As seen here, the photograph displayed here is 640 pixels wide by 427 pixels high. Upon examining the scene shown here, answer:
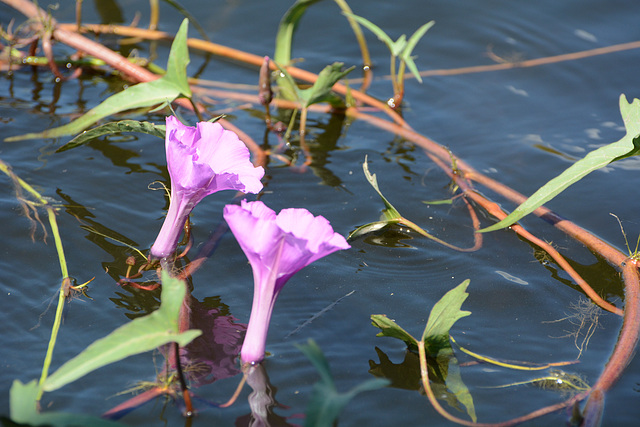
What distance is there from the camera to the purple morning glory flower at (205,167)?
5.62ft

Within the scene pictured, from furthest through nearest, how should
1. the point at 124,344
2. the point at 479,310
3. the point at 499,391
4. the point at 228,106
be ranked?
the point at 228,106
the point at 479,310
the point at 499,391
the point at 124,344

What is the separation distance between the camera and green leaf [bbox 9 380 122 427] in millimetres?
1152

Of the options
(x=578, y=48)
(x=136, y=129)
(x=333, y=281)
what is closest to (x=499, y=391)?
(x=333, y=281)

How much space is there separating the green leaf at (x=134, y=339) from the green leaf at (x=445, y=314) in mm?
669

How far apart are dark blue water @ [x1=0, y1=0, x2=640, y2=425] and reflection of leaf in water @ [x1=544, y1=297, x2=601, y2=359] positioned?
0.07 feet

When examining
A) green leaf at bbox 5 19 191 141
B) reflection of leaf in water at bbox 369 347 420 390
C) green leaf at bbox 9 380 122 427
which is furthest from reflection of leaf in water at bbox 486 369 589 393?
green leaf at bbox 5 19 191 141

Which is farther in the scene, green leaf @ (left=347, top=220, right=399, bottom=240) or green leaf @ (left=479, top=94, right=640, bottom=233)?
green leaf @ (left=347, top=220, right=399, bottom=240)

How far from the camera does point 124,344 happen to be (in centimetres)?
125

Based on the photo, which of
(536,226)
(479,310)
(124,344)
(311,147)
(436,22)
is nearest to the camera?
(124,344)

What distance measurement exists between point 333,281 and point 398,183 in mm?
698

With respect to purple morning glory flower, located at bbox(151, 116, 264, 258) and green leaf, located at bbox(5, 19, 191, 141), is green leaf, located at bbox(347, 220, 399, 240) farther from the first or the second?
green leaf, located at bbox(5, 19, 191, 141)

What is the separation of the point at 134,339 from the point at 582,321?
142 cm

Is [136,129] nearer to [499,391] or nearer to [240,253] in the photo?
[240,253]

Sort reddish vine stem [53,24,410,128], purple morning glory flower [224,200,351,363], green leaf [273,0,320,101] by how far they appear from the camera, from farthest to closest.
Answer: reddish vine stem [53,24,410,128]
green leaf [273,0,320,101]
purple morning glory flower [224,200,351,363]
